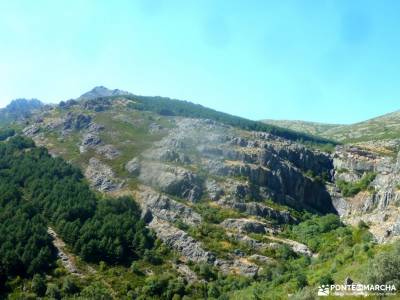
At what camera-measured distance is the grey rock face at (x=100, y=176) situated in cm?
14650

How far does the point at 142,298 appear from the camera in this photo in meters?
90.1

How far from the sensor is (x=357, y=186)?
161 metres

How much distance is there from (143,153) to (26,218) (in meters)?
56.2

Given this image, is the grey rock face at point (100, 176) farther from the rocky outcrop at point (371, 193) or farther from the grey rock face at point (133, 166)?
the rocky outcrop at point (371, 193)

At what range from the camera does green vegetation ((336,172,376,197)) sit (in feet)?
522

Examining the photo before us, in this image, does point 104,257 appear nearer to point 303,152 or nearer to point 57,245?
point 57,245

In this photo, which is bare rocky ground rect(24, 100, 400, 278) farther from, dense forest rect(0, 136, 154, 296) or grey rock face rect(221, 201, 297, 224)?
dense forest rect(0, 136, 154, 296)

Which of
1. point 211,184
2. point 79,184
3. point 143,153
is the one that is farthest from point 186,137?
point 79,184

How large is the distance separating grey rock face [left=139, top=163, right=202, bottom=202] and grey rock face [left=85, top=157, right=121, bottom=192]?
9.98 metres

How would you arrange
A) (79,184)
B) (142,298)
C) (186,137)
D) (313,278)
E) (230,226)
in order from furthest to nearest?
(186,137) < (79,184) < (230,226) < (142,298) < (313,278)

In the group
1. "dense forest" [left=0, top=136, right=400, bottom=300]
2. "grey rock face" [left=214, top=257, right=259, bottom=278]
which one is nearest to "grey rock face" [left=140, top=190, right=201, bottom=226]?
"dense forest" [left=0, top=136, right=400, bottom=300]

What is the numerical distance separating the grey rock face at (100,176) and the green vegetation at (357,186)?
8202cm

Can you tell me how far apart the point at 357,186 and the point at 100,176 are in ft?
300

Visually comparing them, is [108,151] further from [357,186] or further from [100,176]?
[357,186]
